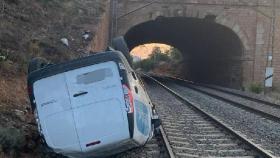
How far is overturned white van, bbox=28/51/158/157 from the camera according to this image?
27.8 ft

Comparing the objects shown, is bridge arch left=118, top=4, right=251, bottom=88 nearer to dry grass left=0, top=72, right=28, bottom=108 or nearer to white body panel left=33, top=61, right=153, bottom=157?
dry grass left=0, top=72, right=28, bottom=108

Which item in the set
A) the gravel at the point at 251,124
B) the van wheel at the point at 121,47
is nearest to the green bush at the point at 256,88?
A: the gravel at the point at 251,124

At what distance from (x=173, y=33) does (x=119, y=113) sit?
3305 cm

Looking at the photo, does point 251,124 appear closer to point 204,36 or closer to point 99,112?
point 99,112

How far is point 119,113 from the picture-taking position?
27.9 ft

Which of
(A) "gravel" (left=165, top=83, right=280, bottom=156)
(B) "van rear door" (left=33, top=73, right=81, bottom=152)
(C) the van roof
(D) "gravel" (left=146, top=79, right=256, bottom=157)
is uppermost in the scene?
(C) the van roof

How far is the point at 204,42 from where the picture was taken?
129 feet

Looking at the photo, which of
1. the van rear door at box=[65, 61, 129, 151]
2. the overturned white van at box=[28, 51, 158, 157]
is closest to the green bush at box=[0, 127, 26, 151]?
the overturned white van at box=[28, 51, 158, 157]

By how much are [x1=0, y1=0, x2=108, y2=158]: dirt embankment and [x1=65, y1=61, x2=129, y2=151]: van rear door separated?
136 centimetres

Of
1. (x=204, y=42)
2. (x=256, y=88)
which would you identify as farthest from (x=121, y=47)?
(x=204, y=42)

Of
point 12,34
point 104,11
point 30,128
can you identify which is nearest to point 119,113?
point 30,128

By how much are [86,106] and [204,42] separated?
31485 millimetres

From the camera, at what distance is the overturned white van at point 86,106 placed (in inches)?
334

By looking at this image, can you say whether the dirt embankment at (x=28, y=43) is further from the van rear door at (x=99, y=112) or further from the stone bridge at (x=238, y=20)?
the stone bridge at (x=238, y=20)
